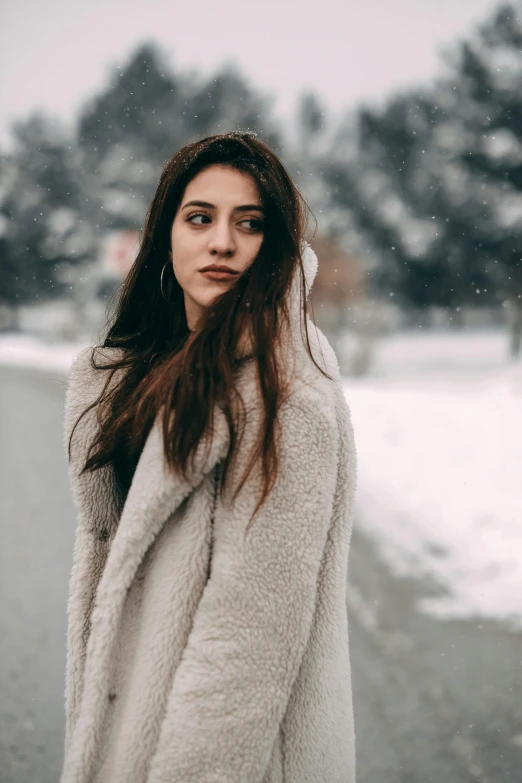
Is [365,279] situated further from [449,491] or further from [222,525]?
[222,525]

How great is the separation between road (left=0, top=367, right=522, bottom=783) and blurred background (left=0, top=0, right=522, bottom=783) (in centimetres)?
1

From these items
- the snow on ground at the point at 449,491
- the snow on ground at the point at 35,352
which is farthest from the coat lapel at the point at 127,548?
the snow on ground at the point at 35,352

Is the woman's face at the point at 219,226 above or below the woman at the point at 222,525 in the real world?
above

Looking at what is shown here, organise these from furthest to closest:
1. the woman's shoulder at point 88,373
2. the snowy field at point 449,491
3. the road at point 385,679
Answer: the snowy field at point 449,491, the road at point 385,679, the woman's shoulder at point 88,373

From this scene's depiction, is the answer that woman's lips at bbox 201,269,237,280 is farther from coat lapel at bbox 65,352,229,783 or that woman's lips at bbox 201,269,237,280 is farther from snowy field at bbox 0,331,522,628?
snowy field at bbox 0,331,522,628

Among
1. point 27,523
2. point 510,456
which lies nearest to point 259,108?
point 510,456

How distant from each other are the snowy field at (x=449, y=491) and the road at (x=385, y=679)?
287 mm

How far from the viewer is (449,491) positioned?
726cm

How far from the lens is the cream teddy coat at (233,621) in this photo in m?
1.12

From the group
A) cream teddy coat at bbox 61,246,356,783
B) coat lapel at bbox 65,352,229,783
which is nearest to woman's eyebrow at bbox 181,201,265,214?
cream teddy coat at bbox 61,246,356,783

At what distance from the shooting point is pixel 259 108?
2542 cm

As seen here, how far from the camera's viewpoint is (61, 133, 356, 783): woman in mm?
1128

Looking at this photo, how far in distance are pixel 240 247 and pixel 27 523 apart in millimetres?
5378

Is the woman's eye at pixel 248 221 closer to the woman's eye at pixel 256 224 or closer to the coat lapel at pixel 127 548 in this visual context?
the woman's eye at pixel 256 224
